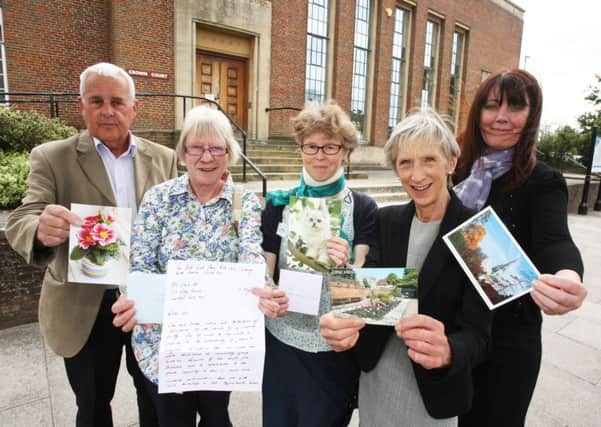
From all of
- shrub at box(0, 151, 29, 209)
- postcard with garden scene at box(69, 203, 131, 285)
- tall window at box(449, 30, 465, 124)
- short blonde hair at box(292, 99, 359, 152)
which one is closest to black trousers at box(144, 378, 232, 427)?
postcard with garden scene at box(69, 203, 131, 285)

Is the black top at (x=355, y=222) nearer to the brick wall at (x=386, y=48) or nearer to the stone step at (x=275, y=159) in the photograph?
the stone step at (x=275, y=159)

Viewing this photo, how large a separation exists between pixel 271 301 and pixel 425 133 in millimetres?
863

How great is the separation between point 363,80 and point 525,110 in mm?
15980

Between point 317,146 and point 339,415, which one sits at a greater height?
point 317,146

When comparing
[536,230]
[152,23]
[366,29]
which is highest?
[366,29]

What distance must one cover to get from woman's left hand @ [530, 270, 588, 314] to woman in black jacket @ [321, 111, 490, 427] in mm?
182

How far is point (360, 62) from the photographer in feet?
53.3

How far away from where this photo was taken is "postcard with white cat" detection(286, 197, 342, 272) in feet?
4.92

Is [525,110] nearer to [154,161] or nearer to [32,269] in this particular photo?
[154,161]

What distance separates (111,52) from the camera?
10359 mm

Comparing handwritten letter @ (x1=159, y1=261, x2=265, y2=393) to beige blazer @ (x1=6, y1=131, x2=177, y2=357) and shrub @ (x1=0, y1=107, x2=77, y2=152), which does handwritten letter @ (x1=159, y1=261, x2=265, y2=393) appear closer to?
beige blazer @ (x1=6, y1=131, x2=177, y2=357)

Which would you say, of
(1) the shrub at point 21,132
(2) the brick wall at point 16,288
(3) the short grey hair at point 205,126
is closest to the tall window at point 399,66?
(1) the shrub at point 21,132

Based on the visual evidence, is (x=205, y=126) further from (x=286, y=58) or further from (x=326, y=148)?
(x=286, y=58)

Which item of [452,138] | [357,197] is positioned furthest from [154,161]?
[452,138]
